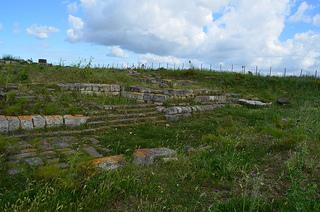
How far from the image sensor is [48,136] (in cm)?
705

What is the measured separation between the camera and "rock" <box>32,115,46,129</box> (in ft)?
24.0

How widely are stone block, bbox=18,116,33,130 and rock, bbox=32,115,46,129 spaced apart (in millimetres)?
81

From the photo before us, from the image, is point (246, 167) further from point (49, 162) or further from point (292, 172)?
point (49, 162)

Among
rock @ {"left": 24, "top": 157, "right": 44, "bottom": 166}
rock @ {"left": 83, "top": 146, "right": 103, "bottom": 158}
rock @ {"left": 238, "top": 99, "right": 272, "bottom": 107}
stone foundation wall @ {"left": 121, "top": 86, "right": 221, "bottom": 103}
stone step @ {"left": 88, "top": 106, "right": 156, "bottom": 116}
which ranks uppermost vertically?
stone foundation wall @ {"left": 121, "top": 86, "right": 221, "bottom": 103}

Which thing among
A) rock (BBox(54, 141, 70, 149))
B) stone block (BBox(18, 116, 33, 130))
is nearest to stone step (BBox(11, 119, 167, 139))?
stone block (BBox(18, 116, 33, 130))

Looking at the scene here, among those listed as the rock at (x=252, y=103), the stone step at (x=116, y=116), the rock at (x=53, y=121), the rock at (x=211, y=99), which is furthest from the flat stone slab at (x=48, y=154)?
the rock at (x=252, y=103)

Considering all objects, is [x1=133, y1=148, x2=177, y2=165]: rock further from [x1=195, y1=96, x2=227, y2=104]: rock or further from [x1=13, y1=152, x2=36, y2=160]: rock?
[x1=195, y1=96, x2=227, y2=104]: rock

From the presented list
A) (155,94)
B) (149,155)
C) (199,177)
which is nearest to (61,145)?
(149,155)

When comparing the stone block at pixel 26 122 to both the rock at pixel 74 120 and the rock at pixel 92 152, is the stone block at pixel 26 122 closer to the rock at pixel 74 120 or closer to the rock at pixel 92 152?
the rock at pixel 74 120

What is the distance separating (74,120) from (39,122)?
79 centimetres

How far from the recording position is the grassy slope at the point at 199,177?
421cm

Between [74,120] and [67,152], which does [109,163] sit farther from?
[74,120]

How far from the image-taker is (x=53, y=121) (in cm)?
758

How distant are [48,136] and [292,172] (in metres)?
4.49
